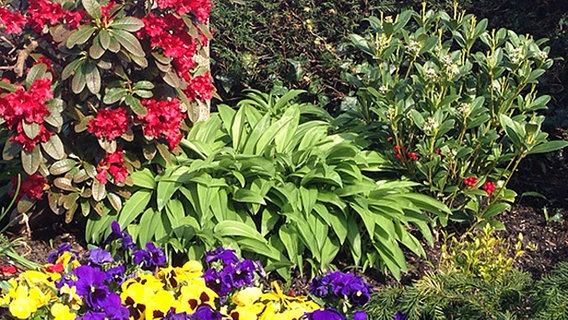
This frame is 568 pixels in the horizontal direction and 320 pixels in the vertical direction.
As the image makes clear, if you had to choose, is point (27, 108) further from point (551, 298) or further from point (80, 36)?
point (551, 298)

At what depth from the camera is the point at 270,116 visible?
4.80 m

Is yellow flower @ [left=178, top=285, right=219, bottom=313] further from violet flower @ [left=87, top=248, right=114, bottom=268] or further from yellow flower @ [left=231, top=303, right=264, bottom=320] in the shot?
violet flower @ [left=87, top=248, right=114, bottom=268]

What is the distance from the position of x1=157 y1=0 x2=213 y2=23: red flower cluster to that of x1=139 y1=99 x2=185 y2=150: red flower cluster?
459 millimetres

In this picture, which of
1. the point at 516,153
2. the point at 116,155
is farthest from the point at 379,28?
the point at 116,155

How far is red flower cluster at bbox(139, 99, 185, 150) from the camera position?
382 centimetres

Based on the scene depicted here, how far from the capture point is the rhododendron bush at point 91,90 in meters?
3.59

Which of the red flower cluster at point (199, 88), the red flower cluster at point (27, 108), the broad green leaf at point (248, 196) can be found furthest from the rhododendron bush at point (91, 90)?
the broad green leaf at point (248, 196)

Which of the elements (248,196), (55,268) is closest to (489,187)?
(248,196)

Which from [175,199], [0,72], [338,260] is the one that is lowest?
[338,260]

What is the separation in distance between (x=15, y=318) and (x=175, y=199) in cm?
146

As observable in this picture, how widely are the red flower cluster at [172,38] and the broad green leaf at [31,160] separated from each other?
0.77 metres

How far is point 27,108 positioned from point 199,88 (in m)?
1.05

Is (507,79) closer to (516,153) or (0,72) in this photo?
(516,153)

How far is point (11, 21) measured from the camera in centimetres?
359
